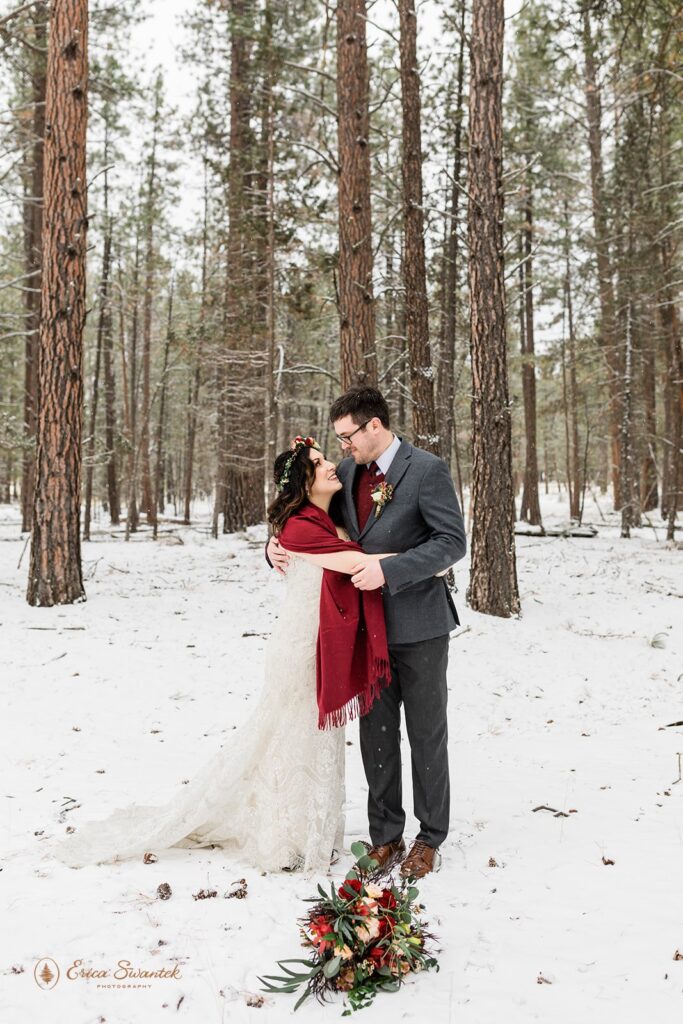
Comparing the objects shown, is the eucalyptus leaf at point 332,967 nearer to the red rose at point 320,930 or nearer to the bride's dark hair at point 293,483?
the red rose at point 320,930

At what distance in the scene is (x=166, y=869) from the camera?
3867 millimetres

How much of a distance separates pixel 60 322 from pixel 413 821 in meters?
7.80

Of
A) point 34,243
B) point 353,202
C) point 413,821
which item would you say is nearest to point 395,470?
point 413,821

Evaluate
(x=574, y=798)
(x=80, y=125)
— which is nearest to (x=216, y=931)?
(x=574, y=798)

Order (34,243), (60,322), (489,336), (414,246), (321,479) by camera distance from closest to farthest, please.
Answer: (321,479) → (489,336) → (60,322) → (414,246) → (34,243)

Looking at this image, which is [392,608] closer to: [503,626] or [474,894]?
[474,894]

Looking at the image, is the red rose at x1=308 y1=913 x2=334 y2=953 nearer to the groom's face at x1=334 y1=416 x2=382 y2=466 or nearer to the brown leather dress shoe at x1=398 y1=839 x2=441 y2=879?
the brown leather dress shoe at x1=398 y1=839 x2=441 y2=879

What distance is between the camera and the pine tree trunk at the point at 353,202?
10.3 m

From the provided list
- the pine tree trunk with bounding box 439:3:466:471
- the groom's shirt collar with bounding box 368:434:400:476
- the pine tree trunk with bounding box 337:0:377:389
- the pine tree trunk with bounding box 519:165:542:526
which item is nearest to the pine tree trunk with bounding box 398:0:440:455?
the pine tree trunk with bounding box 337:0:377:389

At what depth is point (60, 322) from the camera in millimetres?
9461

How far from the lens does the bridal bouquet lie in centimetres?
285

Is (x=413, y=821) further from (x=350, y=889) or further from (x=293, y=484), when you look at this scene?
(x=293, y=484)

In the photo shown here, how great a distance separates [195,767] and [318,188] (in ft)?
46.7

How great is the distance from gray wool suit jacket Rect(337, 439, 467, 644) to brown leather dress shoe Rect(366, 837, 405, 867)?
1.19 metres
